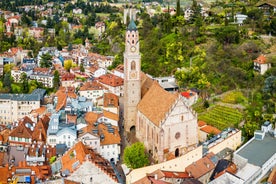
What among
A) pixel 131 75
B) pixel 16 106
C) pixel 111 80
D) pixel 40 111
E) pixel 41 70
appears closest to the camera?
pixel 131 75

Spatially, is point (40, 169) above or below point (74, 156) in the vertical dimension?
below

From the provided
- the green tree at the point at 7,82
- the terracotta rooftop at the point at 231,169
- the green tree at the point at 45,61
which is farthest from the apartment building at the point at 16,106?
the terracotta rooftop at the point at 231,169

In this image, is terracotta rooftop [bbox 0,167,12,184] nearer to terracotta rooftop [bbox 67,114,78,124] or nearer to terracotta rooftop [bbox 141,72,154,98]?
terracotta rooftop [bbox 67,114,78,124]

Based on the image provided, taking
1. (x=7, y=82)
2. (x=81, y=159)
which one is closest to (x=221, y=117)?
(x=81, y=159)

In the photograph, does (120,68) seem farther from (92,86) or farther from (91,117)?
(91,117)

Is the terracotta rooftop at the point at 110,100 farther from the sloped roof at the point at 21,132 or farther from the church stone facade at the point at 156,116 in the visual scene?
the sloped roof at the point at 21,132

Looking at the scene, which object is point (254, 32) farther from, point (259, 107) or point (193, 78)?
point (259, 107)

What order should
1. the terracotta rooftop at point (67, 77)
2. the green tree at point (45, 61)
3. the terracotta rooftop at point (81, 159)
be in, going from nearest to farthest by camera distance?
the terracotta rooftop at point (81, 159), the terracotta rooftop at point (67, 77), the green tree at point (45, 61)
